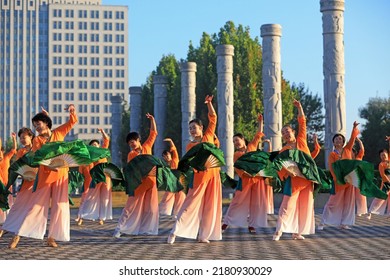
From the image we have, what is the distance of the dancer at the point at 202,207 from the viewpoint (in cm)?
1320

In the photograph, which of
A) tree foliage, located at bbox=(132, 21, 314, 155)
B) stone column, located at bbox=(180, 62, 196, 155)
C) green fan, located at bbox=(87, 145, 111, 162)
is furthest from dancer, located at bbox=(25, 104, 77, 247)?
tree foliage, located at bbox=(132, 21, 314, 155)

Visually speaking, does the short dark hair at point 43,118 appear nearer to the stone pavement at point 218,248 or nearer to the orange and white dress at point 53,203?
the orange and white dress at point 53,203

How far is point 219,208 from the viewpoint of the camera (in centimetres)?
1353

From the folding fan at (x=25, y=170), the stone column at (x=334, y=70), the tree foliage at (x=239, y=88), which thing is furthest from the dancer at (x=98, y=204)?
the tree foliage at (x=239, y=88)

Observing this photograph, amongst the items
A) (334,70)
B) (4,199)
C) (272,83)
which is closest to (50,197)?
(4,199)

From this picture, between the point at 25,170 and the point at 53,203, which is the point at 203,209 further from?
the point at 25,170

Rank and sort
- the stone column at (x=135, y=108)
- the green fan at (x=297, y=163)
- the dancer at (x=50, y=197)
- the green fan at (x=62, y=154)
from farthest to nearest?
the stone column at (x=135, y=108), the green fan at (x=297, y=163), the dancer at (x=50, y=197), the green fan at (x=62, y=154)

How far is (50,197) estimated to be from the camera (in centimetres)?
1260

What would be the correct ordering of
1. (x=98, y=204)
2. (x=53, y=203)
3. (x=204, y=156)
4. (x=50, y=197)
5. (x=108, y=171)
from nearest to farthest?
(x=53, y=203), (x=50, y=197), (x=204, y=156), (x=108, y=171), (x=98, y=204)

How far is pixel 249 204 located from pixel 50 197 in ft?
17.2

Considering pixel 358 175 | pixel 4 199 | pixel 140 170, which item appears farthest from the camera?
pixel 358 175

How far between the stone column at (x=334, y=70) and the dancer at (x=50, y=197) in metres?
21.3

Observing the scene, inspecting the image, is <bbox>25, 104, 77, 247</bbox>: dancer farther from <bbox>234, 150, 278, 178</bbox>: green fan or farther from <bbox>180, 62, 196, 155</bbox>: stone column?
<bbox>180, 62, 196, 155</bbox>: stone column

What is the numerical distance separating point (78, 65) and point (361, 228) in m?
128
